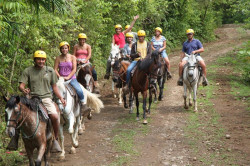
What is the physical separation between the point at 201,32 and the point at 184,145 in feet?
89.1

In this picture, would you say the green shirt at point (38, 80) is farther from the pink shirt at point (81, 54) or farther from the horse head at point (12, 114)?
the pink shirt at point (81, 54)

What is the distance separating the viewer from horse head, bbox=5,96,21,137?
20.2 feet

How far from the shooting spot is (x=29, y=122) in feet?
22.2

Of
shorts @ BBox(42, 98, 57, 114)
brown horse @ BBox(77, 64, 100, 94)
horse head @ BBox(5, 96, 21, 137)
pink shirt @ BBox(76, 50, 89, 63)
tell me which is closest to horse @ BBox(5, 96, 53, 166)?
horse head @ BBox(5, 96, 21, 137)

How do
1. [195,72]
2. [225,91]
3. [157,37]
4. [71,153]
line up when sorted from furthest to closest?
[225,91] < [157,37] < [195,72] < [71,153]

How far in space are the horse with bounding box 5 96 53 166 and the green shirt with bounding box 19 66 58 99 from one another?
379 mm

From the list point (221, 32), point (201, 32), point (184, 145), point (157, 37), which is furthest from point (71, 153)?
point (221, 32)

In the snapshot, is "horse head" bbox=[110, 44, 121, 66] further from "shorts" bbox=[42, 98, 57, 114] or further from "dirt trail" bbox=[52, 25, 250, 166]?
"shorts" bbox=[42, 98, 57, 114]

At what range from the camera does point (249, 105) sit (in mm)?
12812

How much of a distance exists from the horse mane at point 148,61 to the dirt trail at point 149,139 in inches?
69.6

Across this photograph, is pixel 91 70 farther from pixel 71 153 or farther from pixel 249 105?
pixel 249 105

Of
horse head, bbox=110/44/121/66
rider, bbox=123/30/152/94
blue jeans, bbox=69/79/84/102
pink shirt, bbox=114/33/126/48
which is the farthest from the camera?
pink shirt, bbox=114/33/126/48

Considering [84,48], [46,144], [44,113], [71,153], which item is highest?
[84,48]

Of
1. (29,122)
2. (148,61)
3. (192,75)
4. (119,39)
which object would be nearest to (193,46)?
(192,75)
